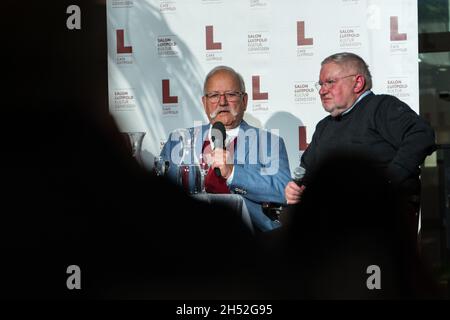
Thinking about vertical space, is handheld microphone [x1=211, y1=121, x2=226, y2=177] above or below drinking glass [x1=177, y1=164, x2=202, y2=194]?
above

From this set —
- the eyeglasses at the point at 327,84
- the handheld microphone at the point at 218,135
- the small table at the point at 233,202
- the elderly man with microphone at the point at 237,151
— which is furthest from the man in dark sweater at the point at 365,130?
the handheld microphone at the point at 218,135

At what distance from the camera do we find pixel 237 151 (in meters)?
4.46

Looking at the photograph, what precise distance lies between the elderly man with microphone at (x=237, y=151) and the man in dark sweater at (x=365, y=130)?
0.13 m

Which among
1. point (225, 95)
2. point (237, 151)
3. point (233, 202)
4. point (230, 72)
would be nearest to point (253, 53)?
point (230, 72)

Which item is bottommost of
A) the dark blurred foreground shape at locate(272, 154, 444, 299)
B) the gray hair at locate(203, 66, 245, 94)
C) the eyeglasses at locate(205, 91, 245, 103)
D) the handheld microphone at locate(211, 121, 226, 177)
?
the dark blurred foreground shape at locate(272, 154, 444, 299)

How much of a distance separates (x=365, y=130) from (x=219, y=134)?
771 millimetres

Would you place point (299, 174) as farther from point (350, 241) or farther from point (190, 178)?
point (190, 178)

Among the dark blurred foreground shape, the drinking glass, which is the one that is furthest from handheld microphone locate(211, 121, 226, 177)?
the dark blurred foreground shape

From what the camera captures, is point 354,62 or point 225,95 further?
point 225,95

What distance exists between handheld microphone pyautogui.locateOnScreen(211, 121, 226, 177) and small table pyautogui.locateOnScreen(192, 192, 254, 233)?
13 cm

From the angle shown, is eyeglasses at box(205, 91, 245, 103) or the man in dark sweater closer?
the man in dark sweater

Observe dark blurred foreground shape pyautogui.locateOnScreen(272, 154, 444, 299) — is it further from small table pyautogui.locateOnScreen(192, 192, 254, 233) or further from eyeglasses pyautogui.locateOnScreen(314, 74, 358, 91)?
eyeglasses pyautogui.locateOnScreen(314, 74, 358, 91)

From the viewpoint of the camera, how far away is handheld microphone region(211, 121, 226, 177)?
4461 millimetres

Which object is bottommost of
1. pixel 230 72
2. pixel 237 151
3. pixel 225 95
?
pixel 237 151
